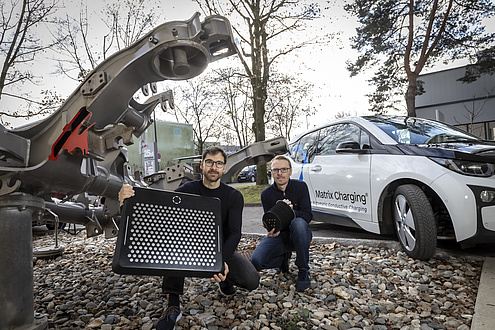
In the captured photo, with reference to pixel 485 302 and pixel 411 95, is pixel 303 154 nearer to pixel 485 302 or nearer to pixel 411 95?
pixel 485 302

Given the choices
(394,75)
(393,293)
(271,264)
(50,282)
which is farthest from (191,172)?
(394,75)

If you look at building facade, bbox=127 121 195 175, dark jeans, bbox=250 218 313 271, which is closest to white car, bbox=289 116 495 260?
dark jeans, bbox=250 218 313 271

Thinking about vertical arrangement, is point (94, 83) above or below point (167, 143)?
below

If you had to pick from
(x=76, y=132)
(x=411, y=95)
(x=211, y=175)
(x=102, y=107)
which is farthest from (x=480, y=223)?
(x=411, y=95)

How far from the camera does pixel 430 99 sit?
26688 millimetres

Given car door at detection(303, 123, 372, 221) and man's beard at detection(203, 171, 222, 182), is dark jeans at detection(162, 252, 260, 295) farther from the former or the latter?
car door at detection(303, 123, 372, 221)

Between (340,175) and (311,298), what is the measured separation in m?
2.01

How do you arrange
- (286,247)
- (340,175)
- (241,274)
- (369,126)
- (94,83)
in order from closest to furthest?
→ (94,83), (241,274), (286,247), (369,126), (340,175)

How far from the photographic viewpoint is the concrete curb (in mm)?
2203

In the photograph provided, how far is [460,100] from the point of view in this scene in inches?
1004

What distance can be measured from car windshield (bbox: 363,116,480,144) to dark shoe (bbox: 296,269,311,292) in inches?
76.9

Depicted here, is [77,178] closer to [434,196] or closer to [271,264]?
[271,264]

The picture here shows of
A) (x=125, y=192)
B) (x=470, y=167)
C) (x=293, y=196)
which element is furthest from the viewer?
(x=293, y=196)

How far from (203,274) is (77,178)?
119 centimetres
